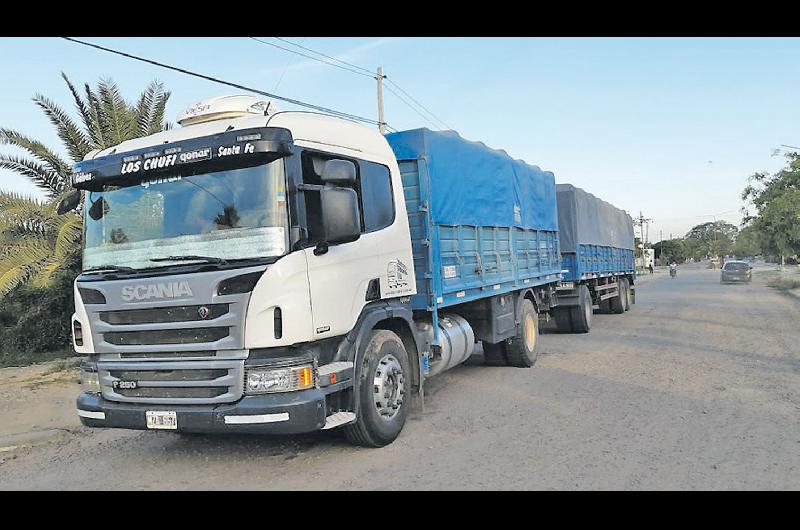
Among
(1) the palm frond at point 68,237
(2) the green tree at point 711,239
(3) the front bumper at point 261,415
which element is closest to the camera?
(3) the front bumper at point 261,415

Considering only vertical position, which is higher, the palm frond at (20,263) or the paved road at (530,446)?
the palm frond at (20,263)

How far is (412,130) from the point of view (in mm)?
7332

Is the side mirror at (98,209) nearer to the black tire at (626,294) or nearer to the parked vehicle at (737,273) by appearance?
the black tire at (626,294)

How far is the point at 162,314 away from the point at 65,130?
11218mm

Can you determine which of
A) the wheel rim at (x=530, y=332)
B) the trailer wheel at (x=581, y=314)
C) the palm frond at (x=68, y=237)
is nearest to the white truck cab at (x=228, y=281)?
the wheel rim at (x=530, y=332)

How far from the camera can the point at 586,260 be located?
15070mm

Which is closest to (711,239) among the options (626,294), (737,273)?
(737,273)

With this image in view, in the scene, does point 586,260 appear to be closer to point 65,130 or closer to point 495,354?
point 495,354

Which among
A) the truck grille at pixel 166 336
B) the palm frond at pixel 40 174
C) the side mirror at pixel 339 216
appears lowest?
the truck grille at pixel 166 336

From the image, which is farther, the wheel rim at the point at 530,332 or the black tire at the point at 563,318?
the black tire at the point at 563,318

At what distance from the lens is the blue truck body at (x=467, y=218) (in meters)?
7.21

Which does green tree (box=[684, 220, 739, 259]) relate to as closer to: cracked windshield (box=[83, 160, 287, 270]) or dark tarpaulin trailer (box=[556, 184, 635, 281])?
dark tarpaulin trailer (box=[556, 184, 635, 281])

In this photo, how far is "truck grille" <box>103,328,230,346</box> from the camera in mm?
4875

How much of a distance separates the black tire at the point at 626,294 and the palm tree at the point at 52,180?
1427 cm
